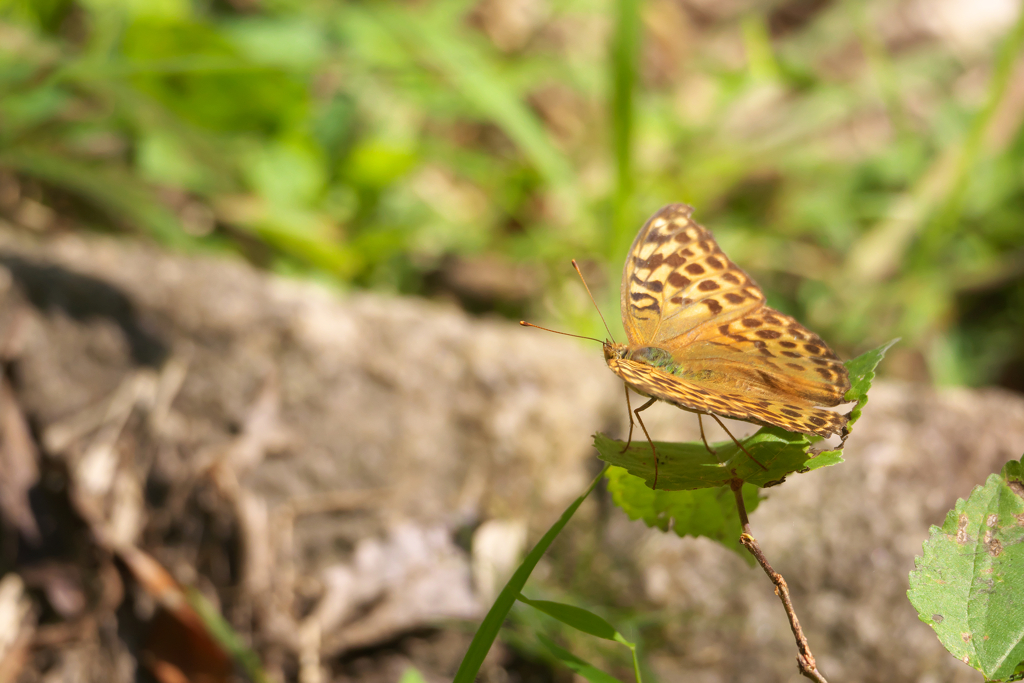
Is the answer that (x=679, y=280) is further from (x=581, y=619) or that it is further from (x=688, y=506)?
(x=581, y=619)

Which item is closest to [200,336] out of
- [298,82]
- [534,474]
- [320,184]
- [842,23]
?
[534,474]

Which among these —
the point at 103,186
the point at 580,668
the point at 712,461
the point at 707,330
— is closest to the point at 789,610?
the point at 712,461

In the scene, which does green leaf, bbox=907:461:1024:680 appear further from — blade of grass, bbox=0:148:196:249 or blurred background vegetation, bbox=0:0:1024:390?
blade of grass, bbox=0:148:196:249

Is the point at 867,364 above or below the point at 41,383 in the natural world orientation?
above

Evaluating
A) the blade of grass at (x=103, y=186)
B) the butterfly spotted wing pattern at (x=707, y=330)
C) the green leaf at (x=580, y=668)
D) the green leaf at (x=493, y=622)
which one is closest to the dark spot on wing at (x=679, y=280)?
the butterfly spotted wing pattern at (x=707, y=330)

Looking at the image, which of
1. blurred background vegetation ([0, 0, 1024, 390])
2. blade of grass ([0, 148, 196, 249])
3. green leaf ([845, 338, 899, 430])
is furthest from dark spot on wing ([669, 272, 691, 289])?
blade of grass ([0, 148, 196, 249])

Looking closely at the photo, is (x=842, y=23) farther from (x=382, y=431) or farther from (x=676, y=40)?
(x=382, y=431)

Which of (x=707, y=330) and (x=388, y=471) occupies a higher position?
(x=707, y=330)
